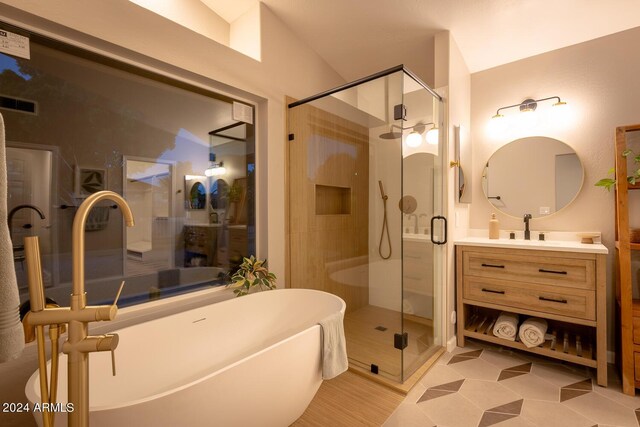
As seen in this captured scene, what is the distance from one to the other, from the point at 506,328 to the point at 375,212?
1.42 meters

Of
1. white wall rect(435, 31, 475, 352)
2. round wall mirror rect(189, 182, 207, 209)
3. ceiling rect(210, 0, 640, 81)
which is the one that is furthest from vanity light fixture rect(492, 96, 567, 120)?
round wall mirror rect(189, 182, 207, 209)

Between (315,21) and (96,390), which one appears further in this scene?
(315,21)

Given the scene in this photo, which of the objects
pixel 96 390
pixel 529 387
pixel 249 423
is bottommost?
pixel 529 387

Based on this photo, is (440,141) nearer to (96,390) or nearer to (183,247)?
(183,247)

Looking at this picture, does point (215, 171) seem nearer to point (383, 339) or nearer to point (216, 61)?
point (216, 61)

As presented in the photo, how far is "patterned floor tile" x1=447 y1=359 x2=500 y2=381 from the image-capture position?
225 cm

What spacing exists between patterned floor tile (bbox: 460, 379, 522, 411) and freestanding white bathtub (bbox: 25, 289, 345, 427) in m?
1.07

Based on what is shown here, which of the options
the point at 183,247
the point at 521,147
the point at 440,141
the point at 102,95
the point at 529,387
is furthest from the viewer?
the point at 521,147

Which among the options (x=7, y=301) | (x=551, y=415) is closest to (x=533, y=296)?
(x=551, y=415)

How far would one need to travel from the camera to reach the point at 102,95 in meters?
1.86

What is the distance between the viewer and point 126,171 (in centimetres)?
195

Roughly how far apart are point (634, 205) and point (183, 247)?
3458 mm

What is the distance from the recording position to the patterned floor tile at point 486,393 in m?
1.95

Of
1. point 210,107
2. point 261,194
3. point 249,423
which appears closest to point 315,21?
point 210,107
